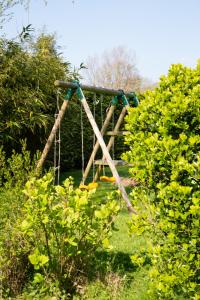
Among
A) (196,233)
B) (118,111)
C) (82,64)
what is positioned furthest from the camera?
(118,111)

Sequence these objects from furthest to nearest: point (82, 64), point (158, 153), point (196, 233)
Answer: point (82, 64)
point (158, 153)
point (196, 233)

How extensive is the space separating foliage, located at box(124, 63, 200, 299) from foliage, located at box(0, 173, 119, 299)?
16.5 inches

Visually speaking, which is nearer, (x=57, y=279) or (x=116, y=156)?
(x=57, y=279)

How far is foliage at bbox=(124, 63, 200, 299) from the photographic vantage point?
271cm

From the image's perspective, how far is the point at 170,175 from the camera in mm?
2926

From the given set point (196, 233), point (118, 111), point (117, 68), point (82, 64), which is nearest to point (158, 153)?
point (196, 233)

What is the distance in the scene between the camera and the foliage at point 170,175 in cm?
271

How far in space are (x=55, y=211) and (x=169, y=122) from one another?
3.72 feet

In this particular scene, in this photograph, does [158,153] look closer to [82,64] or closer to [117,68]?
[82,64]

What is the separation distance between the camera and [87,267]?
3.50 m

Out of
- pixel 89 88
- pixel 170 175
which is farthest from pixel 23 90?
pixel 170 175

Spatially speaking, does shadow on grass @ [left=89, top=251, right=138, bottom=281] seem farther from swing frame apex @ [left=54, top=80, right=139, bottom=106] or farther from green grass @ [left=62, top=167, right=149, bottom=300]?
swing frame apex @ [left=54, top=80, right=139, bottom=106]

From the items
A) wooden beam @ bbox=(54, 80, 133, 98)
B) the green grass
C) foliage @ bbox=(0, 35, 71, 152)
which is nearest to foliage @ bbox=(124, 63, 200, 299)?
the green grass

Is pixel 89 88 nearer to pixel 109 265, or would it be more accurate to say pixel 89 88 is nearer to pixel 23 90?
pixel 23 90
